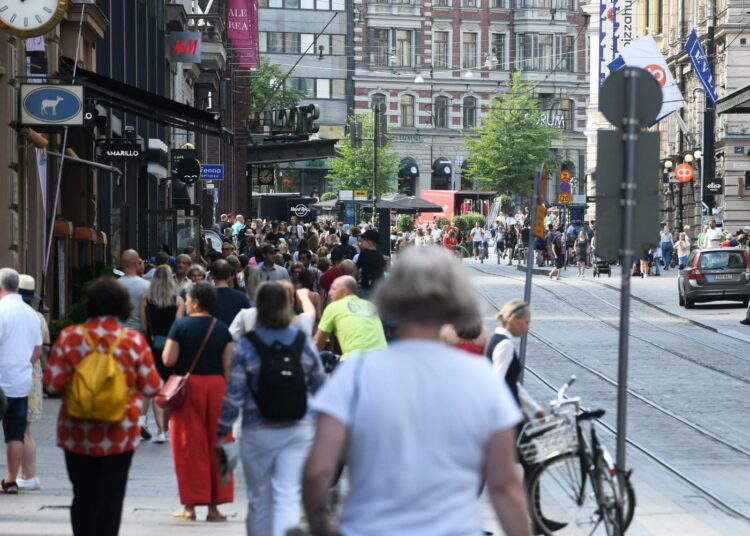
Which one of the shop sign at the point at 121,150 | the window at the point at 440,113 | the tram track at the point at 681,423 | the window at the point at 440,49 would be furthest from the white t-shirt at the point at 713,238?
the window at the point at 440,113

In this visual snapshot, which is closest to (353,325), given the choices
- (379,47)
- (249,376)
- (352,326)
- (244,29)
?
(352,326)

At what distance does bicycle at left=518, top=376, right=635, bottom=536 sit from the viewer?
891cm

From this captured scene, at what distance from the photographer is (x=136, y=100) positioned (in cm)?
2091

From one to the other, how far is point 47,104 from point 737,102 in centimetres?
1897

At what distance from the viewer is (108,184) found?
27656 mm

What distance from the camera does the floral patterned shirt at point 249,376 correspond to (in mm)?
8102

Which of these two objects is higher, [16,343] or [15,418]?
[16,343]

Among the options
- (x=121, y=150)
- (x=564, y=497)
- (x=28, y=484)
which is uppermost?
(x=121, y=150)

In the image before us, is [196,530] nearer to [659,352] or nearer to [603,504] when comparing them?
[603,504]

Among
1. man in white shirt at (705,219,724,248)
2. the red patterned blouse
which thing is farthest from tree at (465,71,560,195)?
the red patterned blouse

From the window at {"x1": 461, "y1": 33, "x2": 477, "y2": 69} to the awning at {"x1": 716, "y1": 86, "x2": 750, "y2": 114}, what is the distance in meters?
74.6

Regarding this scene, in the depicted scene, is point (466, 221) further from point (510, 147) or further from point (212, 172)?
point (212, 172)

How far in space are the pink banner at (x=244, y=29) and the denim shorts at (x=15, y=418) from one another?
39191 mm

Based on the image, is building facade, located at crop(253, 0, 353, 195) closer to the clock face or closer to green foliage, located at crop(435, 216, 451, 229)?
green foliage, located at crop(435, 216, 451, 229)
